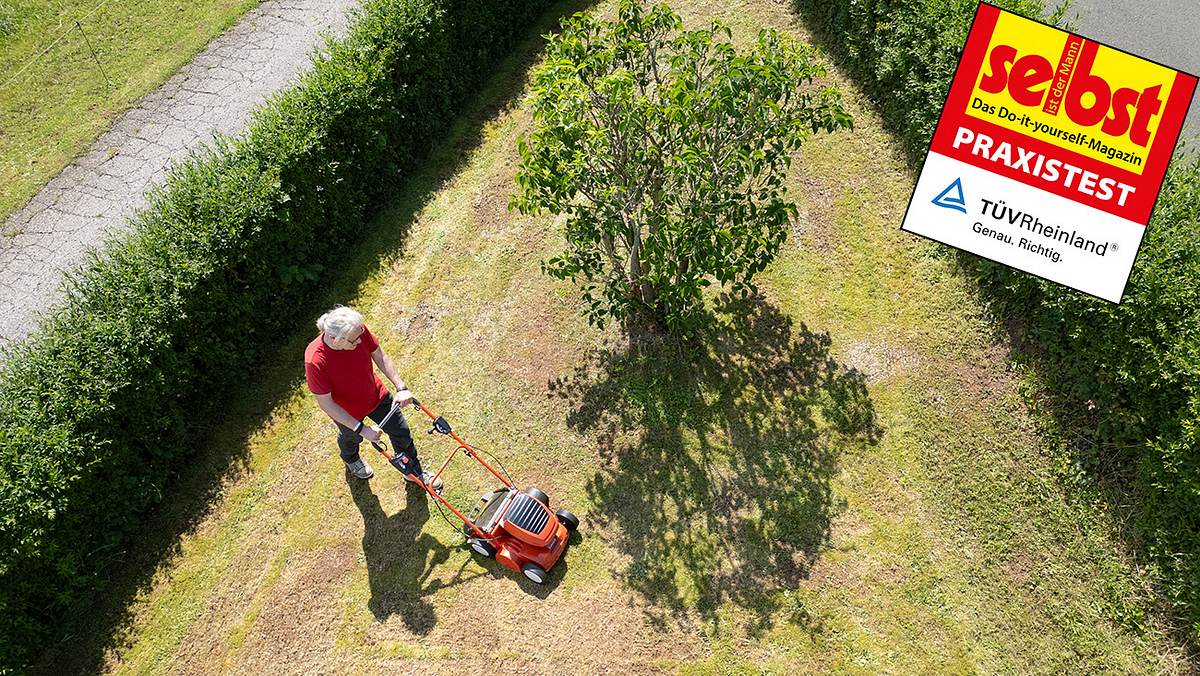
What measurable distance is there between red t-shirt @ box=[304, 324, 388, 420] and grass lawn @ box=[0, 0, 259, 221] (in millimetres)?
7498

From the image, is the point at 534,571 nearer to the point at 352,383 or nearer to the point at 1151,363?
the point at 352,383

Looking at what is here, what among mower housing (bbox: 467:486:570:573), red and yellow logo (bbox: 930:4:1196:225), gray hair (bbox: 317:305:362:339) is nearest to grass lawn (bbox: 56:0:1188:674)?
mower housing (bbox: 467:486:570:573)

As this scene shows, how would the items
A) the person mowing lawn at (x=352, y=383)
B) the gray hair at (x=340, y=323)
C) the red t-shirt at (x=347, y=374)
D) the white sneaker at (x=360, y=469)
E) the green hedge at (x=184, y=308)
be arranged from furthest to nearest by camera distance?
the white sneaker at (x=360, y=469) → the green hedge at (x=184, y=308) → the red t-shirt at (x=347, y=374) → the person mowing lawn at (x=352, y=383) → the gray hair at (x=340, y=323)

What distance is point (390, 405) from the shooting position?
25.9 feet

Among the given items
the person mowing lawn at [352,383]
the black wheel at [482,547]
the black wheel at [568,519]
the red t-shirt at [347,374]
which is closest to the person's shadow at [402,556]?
the black wheel at [482,547]

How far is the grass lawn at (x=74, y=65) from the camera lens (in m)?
12.1

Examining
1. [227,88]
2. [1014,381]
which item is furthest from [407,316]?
[1014,381]

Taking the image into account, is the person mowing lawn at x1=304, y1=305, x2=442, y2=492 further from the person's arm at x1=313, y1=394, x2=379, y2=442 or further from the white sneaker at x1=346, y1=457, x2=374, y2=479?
the white sneaker at x1=346, y1=457, x2=374, y2=479

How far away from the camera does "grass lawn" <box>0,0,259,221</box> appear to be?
39.8 feet

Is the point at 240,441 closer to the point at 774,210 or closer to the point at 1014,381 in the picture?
the point at 774,210

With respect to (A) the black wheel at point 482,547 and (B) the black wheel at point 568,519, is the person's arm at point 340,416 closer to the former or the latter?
(A) the black wheel at point 482,547

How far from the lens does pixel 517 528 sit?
7.36 meters

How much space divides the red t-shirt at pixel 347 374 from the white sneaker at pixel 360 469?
98 centimetres

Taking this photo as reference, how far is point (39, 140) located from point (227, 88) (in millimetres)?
2873
